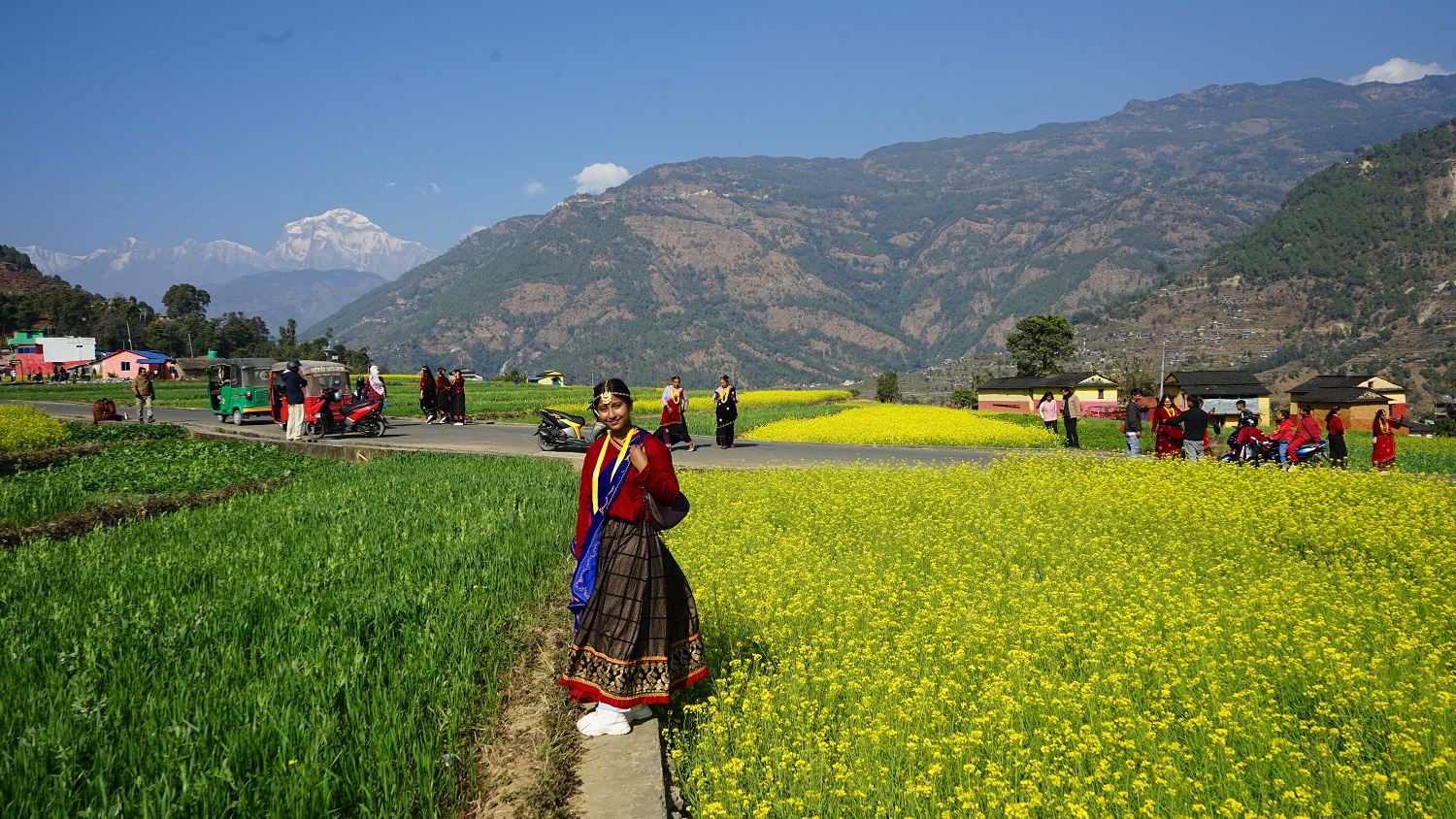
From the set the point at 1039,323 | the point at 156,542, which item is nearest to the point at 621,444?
the point at 156,542

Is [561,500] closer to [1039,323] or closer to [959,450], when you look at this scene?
[959,450]

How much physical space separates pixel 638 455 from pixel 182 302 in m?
152

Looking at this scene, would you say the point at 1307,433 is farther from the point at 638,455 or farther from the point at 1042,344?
the point at 1042,344

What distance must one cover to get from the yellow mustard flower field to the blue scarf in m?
0.94

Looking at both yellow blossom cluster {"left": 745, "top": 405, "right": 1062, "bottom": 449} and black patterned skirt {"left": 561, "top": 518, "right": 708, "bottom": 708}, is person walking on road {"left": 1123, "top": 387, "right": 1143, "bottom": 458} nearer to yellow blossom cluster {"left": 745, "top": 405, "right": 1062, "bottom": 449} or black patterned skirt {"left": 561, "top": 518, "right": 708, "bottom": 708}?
yellow blossom cluster {"left": 745, "top": 405, "right": 1062, "bottom": 449}

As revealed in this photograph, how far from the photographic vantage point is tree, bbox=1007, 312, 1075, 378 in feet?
291

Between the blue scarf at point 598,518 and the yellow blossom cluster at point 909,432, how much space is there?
63.4ft

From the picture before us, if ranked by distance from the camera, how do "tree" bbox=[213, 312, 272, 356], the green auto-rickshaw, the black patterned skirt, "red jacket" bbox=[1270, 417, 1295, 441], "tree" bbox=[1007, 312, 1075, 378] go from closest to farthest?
the black patterned skirt < "red jacket" bbox=[1270, 417, 1295, 441] < the green auto-rickshaw < "tree" bbox=[1007, 312, 1075, 378] < "tree" bbox=[213, 312, 272, 356]

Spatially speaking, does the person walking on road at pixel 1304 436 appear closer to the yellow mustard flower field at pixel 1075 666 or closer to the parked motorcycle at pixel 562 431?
the yellow mustard flower field at pixel 1075 666

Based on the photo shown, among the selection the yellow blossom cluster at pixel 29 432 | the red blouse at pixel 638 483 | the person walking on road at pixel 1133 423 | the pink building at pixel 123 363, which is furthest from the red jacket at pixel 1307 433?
the pink building at pixel 123 363

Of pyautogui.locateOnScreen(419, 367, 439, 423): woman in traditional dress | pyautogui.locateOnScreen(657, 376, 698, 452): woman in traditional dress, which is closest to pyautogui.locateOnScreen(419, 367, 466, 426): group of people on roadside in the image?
pyautogui.locateOnScreen(419, 367, 439, 423): woman in traditional dress

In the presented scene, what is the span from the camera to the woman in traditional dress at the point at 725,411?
20953mm

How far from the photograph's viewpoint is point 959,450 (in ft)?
72.4

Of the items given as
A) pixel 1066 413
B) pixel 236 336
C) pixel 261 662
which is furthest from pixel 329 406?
pixel 236 336
